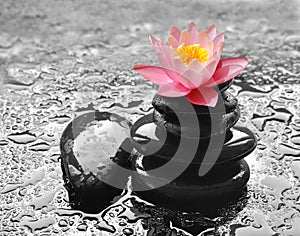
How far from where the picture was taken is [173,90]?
91 cm

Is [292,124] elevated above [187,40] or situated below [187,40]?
below

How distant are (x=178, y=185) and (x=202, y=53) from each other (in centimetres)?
20

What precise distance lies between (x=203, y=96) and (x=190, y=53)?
0.23 ft

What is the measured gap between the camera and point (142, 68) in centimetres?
95

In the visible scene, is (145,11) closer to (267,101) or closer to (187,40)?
(267,101)

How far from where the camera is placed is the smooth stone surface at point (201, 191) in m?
0.95

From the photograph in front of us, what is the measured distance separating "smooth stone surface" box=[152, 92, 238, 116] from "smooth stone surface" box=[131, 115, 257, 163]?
0.04 m

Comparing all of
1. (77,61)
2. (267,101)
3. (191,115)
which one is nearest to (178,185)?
(191,115)

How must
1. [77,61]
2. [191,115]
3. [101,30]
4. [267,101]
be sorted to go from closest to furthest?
[191,115], [267,101], [77,61], [101,30]

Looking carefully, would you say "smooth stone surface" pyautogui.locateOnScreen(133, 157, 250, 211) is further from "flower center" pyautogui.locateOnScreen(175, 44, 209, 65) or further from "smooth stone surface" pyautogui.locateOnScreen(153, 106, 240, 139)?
"flower center" pyautogui.locateOnScreen(175, 44, 209, 65)

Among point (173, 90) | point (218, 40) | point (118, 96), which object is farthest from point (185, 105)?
point (118, 96)

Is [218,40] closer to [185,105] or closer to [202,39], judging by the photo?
[202,39]

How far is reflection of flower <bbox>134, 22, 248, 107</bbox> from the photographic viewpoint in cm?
91

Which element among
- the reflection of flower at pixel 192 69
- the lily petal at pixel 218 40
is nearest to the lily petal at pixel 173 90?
the reflection of flower at pixel 192 69
